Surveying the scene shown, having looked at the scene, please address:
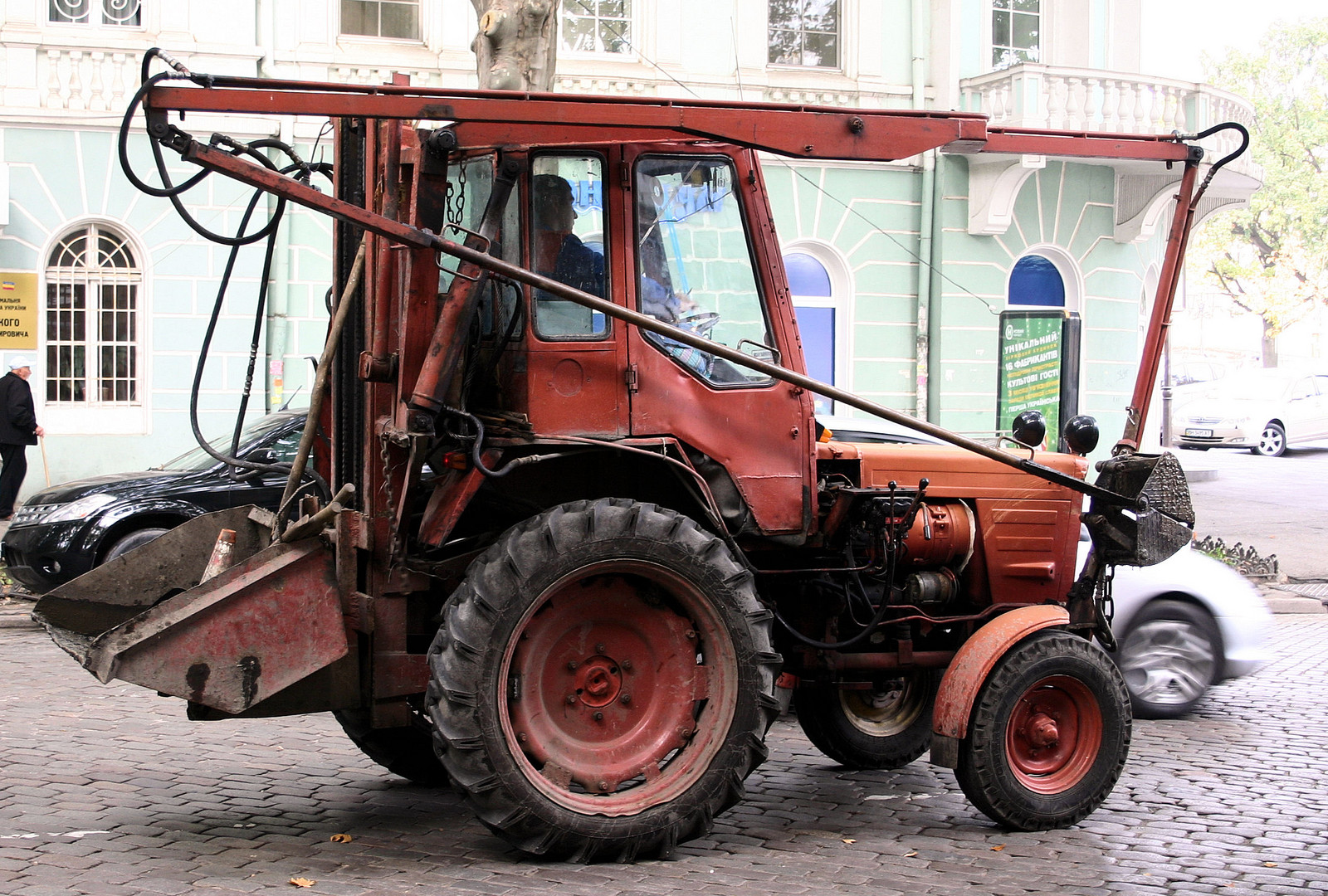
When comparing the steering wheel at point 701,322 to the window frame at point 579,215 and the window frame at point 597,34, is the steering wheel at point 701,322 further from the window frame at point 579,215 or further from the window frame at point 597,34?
the window frame at point 597,34

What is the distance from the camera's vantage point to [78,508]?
34.7 ft

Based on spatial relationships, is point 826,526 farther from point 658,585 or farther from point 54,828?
point 54,828

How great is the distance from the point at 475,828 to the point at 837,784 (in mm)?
1795

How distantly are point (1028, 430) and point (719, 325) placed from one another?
1633 millimetres

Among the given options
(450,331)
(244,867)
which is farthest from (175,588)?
(450,331)

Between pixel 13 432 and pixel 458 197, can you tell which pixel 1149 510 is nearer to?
pixel 458 197

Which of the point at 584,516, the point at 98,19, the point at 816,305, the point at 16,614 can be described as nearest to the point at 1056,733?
the point at 584,516

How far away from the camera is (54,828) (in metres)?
5.28

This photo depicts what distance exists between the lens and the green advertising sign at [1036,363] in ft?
46.0

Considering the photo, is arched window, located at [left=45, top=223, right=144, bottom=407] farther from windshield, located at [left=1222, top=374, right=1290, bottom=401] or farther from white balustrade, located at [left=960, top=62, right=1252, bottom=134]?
windshield, located at [left=1222, top=374, right=1290, bottom=401]

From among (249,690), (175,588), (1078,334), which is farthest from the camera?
(1078,334)

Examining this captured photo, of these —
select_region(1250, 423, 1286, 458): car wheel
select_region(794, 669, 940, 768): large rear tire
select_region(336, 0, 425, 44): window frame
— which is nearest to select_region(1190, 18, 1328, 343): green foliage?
select_region(1250, 423, 1286, 458): car wheel

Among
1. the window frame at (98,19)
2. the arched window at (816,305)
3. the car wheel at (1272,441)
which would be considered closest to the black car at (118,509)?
the window frame at (98,19)

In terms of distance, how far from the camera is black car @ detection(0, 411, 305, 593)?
10.4m
